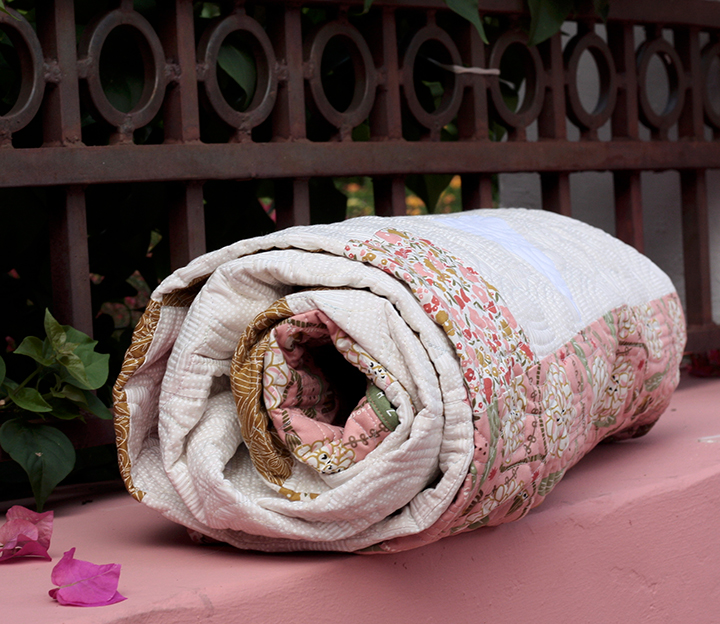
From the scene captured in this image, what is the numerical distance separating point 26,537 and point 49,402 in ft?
0.78

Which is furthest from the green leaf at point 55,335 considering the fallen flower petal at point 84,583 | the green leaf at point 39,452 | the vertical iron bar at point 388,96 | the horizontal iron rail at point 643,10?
the horizontal iron rail at point 643,10

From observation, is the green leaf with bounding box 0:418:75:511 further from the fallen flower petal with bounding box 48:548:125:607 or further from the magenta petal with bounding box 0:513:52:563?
the fallen flower petal with bounding box 48:548:125:607

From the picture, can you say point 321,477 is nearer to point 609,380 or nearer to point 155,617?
point 155,617

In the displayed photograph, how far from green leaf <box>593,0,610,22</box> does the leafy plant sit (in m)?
1.08

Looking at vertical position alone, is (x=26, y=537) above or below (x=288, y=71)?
below

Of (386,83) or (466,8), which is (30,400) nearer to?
(386,83)

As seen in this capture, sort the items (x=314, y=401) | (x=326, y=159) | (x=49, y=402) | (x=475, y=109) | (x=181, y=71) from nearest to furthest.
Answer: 1. (x=314, y=401)
2. (x=49, y=402)
3. (x=181, y=71)
4. (x=326, y=159)
5. (x=475, y=109)

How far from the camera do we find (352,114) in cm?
129

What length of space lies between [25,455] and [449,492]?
51 centimetres

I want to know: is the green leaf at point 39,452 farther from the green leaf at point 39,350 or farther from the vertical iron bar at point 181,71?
the vertical iron bar at point 181,71

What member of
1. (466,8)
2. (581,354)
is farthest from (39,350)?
(466,8)

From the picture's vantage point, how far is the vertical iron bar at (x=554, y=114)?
1.51 metres

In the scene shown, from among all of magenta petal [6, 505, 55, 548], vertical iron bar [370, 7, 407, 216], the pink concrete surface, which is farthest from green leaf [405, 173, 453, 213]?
magenta petal [6, 505, 55, 548]

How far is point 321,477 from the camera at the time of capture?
701mm
